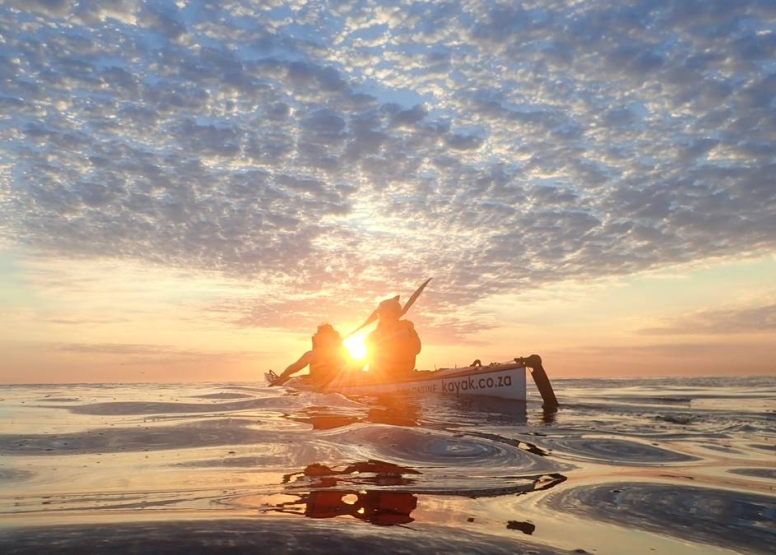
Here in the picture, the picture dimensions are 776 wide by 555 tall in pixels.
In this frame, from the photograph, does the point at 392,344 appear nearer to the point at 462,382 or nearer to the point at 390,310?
the point at 390,310

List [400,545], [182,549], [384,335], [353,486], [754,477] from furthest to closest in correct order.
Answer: [384,335] < [754,477] < [353,486] < [400,545] < [182,549]

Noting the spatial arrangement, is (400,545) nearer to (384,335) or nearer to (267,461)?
(267,461)

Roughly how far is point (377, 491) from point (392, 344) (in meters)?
24.9

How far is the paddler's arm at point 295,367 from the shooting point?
1505 inches

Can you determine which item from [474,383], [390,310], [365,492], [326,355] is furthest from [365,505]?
[326,355]

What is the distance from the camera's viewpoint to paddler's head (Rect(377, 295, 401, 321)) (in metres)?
31.0

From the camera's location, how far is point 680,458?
7.77m

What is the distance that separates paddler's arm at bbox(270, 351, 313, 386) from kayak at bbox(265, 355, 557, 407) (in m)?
7.94

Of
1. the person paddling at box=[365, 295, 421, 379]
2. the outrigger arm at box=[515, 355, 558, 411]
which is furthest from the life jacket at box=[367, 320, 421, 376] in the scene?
the outrigger arm at box=[515, 355, 558, 411]

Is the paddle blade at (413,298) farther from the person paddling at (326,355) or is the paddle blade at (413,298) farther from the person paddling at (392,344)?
the person paddling at (326,355)

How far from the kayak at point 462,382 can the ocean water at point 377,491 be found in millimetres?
12294

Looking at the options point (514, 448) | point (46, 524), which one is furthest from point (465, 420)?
point (46, 524)

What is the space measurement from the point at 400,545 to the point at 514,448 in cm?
568

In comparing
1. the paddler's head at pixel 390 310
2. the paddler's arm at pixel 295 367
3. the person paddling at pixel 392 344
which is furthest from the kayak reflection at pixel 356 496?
the paddler's arm at pixel 295 367
